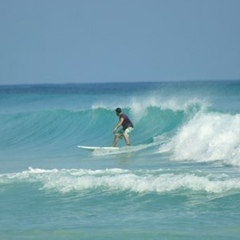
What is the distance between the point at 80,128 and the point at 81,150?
825cm

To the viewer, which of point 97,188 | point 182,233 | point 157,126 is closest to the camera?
point 182,233

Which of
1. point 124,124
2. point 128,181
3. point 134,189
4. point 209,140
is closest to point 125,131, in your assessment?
point 124,124

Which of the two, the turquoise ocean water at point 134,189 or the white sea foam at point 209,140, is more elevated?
the white sea foam at point 209,140

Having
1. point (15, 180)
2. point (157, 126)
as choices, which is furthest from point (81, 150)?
point (15, 180)

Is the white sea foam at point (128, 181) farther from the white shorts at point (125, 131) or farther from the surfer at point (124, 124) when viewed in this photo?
the white shorts at point (125, 131)

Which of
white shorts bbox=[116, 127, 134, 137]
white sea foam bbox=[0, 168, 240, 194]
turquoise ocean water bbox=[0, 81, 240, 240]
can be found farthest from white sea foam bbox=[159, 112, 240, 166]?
white sea foam bbox=[0, 168, 240, 194]

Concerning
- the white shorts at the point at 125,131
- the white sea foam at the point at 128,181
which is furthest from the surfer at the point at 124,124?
the white sea foam at the point at 128,181

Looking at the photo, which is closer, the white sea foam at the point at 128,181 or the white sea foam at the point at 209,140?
the white sea foam at the point at 128,181

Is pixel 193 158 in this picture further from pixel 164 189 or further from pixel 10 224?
pixel 10 224

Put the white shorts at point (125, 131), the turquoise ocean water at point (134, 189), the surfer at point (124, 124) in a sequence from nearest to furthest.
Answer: the turquoise ocean water at point (134, 189)
the surfer at point (124, 124)
the white shorts at point (125, 131)

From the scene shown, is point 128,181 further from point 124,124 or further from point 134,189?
point 124,124

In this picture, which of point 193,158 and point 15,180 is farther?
point 193,158

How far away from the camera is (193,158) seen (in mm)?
19953

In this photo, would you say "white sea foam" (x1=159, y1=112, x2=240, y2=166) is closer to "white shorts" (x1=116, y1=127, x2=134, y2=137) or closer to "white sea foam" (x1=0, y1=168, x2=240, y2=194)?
"white shorts" (x1=116, y1=127, x2=134, y2=137)
